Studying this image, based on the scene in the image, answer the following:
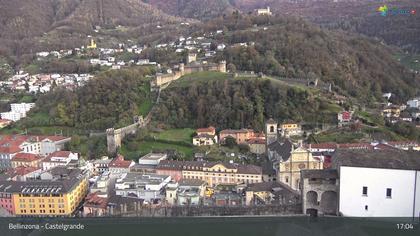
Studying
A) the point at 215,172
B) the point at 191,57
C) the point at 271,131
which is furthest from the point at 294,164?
the point at 191,57

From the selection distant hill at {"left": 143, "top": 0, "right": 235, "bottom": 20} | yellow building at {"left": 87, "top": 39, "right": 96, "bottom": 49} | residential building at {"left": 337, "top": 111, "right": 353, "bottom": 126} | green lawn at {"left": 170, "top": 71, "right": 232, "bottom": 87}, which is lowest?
residential building at {"left": 337, "top": 111, "right": 353, "bottom": 126}

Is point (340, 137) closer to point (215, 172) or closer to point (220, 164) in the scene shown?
point (220, 164)

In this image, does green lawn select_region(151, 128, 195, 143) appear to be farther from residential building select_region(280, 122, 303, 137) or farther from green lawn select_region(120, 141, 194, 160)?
residential building select_region(280, 122, 303, 137)

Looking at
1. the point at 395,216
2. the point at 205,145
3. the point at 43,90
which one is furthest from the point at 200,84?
the point at 395,216

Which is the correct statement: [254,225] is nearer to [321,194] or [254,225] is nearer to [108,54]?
[321,194]

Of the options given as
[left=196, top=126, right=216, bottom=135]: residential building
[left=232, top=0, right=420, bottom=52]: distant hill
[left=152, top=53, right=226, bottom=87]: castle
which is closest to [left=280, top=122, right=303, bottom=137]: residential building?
[left=196, top=126, right=216, bottom=135]: residential building

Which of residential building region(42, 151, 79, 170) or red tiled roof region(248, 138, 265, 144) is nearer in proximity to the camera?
residential building region(42, 151, 79, 170)

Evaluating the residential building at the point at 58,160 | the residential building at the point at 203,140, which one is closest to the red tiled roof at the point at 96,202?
the residential building at the point at 58,160
